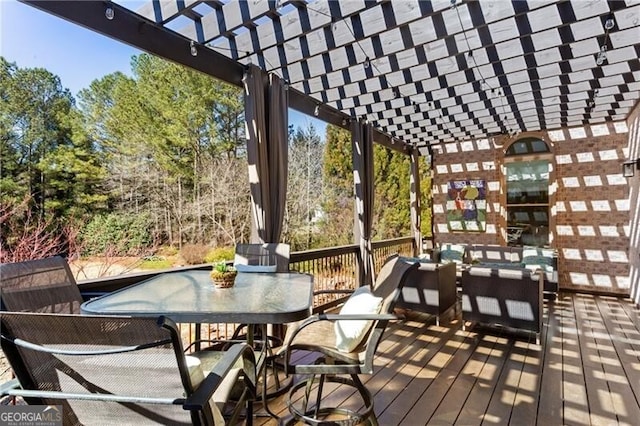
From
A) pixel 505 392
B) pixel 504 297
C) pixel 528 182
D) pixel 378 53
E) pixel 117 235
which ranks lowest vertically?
pixel 505 392

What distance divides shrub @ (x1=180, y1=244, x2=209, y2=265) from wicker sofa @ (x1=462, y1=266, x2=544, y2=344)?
6497 millimetres

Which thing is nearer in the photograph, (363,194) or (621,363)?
(621,363)

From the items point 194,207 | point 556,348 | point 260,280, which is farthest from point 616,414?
point 194,207

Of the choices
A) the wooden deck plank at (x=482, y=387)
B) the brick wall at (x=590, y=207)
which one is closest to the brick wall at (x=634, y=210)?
the brick wall at (x=590, y=207)

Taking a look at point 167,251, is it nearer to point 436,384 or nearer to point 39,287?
point 39,287

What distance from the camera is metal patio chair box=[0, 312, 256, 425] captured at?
3.55ft

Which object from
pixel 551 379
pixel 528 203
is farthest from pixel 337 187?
pixel 551 379

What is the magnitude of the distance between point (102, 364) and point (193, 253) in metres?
7.81

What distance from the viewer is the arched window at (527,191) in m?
6.93

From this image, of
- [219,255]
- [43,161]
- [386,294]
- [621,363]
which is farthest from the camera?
[219,255]

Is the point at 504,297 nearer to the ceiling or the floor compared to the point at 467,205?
nearer to the floor

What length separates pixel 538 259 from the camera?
6.09 m

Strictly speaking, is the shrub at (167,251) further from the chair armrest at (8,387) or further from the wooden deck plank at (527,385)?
the wooden deck plank at (527,385)

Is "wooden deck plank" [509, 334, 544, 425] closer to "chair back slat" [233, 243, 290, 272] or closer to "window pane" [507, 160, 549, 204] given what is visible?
"chair back slat" [233, 243, 290, 272]
